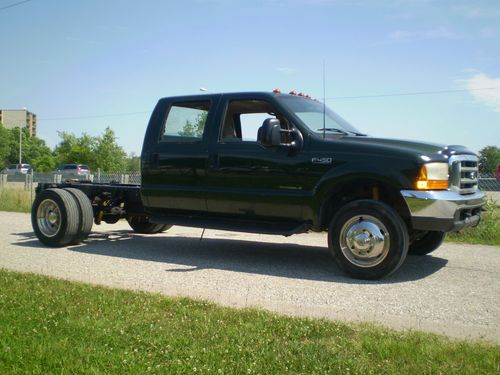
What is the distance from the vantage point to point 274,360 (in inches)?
131

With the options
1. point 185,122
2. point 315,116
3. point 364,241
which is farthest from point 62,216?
point 364,241

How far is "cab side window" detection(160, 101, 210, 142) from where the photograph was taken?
728 cm

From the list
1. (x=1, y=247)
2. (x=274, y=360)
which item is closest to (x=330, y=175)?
(x=274, y=360)

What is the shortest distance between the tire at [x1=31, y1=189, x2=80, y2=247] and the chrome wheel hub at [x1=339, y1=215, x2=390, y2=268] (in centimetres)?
420

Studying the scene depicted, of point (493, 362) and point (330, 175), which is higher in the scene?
point (330, 175)

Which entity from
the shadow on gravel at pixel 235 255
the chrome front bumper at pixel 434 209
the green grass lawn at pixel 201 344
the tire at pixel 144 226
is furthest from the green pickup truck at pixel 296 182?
the green grass lawn at pixel 201 344

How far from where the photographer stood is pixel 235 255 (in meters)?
7.71

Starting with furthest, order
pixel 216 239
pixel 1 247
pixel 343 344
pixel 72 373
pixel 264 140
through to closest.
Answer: pixel 216 239
pixel 1 247
pixel 264 140
pixel 343 344
pixel 72 373

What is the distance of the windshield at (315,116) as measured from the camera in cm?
666

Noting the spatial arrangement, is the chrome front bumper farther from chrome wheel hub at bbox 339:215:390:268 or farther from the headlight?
chrome wheel hub at bbox 339:215:390:268

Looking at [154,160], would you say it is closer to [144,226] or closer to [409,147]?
[144,226]

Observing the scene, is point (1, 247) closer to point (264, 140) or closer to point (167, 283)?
point (167, 283)

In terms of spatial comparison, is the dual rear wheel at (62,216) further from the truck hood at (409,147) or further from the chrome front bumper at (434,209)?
the chrome front bumper at (434,209)

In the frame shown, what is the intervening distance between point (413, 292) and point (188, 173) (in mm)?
3246
